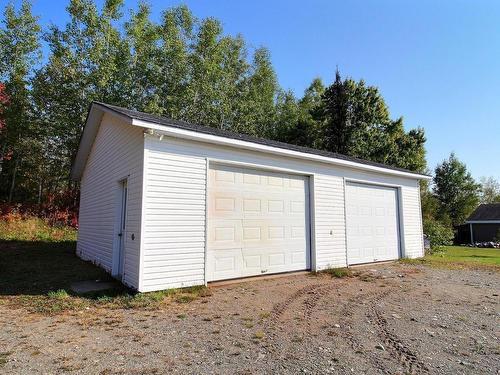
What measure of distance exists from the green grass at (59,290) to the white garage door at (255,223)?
1.10m

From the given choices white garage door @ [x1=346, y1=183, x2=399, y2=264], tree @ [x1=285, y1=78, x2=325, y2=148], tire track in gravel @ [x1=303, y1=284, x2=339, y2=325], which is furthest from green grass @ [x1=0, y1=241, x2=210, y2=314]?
tree @ [x1=285, y1=78, x2=325, y2=148]

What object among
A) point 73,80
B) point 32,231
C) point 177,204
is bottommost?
point 32,231

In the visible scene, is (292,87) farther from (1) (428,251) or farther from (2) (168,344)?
(2) (168,344)

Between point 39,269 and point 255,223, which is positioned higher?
point 255,223

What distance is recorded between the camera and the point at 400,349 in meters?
3.78

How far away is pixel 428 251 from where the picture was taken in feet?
47.5

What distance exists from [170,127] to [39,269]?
5655 millimetres

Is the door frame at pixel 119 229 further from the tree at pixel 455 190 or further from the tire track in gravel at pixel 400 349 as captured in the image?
the tree at pixel 455 190

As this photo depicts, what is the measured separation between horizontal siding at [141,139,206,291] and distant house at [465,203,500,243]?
3615cm

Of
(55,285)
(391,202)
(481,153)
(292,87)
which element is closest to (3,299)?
(55,285)

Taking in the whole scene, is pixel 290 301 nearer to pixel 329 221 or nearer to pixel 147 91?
pixel 329 221

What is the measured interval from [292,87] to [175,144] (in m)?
27.6

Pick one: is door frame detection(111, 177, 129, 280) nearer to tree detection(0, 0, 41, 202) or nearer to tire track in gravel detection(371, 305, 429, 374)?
tire track in gravel detection(371, 305, 429, 374)

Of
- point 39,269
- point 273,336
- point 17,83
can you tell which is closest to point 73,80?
point 17,83
